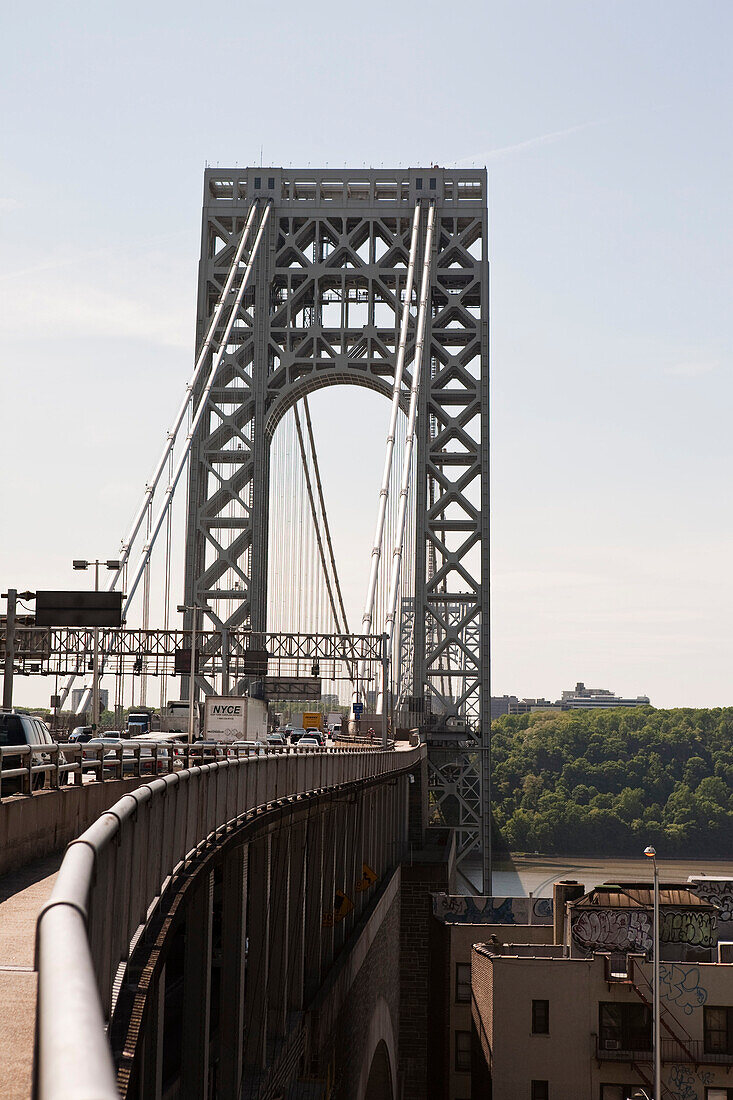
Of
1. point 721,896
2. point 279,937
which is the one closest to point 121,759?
point 279,937

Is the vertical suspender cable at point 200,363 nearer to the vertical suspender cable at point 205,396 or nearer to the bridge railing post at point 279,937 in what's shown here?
the vertical suspender cable at point 205,396

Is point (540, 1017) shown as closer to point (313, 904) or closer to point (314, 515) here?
point (313, 904)

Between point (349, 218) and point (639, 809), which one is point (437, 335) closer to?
point (349, 218)

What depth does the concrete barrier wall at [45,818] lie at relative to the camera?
15.5m

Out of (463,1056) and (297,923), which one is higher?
(297,923)

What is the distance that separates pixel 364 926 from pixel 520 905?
3588 centimetres

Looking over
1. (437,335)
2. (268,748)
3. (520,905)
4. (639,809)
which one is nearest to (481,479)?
(437,335)

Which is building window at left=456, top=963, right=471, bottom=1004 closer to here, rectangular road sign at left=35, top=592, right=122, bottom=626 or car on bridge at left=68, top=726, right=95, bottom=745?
car on bridge at left=68, top=726, right=95, bottom=745

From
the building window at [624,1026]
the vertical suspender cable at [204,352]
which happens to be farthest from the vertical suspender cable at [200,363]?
the building window at [624,1026]

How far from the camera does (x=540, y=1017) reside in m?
46.5

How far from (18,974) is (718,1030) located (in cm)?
4273

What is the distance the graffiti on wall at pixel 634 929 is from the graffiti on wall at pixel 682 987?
5.18 meters

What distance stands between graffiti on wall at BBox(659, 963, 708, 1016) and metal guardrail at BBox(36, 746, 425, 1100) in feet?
90.2

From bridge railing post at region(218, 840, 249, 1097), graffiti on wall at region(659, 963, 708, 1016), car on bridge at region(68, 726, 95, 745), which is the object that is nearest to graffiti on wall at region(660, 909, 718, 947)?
graffiti on wall at region(659, 963, 708, 1016)
